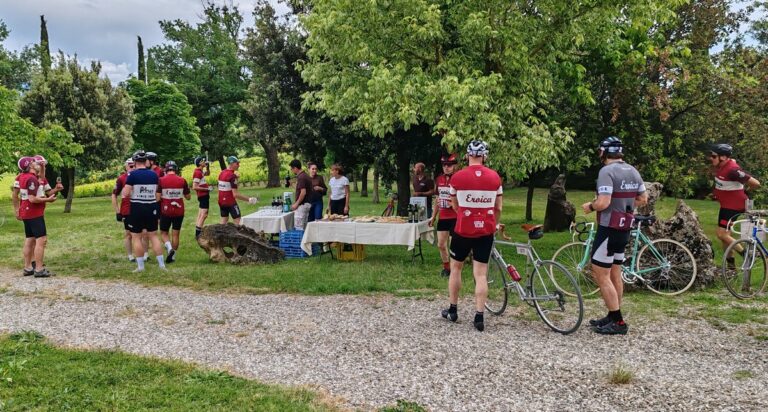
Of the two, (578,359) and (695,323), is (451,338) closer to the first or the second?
(578,359)

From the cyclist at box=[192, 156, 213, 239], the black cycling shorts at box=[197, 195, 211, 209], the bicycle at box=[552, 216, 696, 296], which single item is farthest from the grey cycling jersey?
the black cycling shorts at box=[197, 195, 211, 209]

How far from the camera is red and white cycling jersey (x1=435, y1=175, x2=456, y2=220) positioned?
8.23 metres

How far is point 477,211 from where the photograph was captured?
579 cm

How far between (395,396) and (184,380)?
5.83ft

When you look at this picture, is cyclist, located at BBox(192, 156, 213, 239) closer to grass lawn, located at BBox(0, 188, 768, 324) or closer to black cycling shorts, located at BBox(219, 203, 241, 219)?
black cycling shorts, located at BBox(219, 203, 241, 219)

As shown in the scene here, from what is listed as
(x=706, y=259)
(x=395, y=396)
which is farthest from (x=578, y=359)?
(x=706, y=259)

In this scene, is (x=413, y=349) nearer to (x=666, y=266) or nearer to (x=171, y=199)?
(x=666, y=266)

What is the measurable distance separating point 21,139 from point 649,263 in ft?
68.8

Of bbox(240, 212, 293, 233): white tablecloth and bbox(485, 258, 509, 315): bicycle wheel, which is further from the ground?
bbox(240, 212, 293, 233): white tablecloth

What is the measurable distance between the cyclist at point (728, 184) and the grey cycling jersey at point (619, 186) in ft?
10.3

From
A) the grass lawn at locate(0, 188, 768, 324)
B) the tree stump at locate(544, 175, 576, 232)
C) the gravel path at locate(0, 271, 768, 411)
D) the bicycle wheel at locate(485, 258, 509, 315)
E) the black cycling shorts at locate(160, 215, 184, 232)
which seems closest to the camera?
the gravel path at locate(0, 271, 768, 411)

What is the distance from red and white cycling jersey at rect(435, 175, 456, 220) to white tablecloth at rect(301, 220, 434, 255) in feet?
3.56

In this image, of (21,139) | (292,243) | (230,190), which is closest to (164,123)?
(21,139)

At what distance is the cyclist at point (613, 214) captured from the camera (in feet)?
18.7
